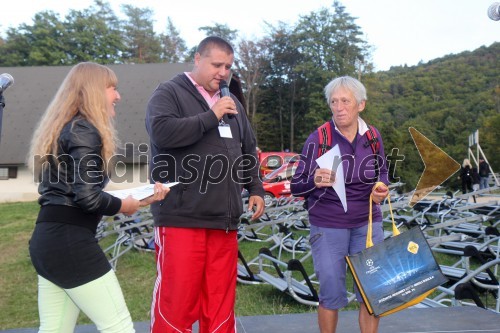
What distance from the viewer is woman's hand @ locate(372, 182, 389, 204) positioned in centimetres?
274

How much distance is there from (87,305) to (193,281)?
56 cm

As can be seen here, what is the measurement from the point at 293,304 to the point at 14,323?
2.78m

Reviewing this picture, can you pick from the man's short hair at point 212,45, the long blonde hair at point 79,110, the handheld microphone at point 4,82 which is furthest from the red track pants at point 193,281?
the handheld microphone at point 4,82

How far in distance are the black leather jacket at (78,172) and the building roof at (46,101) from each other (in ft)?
71.1

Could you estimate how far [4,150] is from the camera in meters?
24.8

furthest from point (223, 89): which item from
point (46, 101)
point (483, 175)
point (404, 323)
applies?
point (46, 101)

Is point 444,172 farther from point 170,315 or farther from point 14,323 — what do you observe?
point 14,323

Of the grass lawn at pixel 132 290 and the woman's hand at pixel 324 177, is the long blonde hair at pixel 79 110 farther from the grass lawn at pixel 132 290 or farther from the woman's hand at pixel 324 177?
the grass lawn at pixel 132 290

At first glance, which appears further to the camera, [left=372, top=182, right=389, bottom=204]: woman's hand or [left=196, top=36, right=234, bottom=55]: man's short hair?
[left=372, top=182, right=389, bottom=204]: woman's hand

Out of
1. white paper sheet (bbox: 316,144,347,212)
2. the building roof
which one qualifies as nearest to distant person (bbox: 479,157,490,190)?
the building roof

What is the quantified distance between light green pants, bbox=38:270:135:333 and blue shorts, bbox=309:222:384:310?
109cm

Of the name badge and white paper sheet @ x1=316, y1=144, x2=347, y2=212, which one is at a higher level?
the name badge

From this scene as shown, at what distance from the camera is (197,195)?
251cm

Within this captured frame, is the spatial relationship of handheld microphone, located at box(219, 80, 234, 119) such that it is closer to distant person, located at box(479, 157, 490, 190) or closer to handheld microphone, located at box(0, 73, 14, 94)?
handheld microphone, located at box(0, 73, 14, 94)
